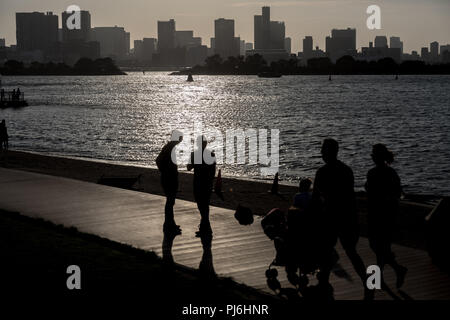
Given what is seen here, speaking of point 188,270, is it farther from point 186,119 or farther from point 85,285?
point 186,119

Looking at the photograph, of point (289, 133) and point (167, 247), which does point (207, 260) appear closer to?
point (167, 247)

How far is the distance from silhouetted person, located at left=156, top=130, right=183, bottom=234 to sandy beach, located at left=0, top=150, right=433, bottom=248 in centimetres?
333

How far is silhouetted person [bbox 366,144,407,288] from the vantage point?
27.9ft

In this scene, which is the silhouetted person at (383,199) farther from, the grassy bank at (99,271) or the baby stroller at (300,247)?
the grassy bank at (99,271)

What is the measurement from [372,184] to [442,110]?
90.4 m

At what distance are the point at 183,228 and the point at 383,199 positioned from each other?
4.91 meters

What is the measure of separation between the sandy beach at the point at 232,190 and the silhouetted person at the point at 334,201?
3.62m

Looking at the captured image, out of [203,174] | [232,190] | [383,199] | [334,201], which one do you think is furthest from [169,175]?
[232,190]

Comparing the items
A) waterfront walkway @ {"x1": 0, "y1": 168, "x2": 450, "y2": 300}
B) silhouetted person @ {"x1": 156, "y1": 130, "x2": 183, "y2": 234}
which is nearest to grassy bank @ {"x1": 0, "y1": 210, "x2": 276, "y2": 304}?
waterfront walkway @ {"x1": 0, "y1": 168, "x2": 450, "y2": 300}

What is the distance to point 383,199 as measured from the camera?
28.0 ft
